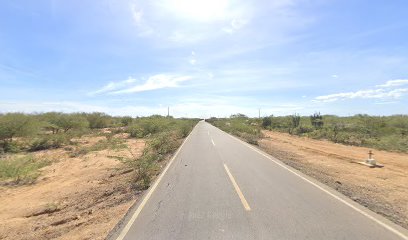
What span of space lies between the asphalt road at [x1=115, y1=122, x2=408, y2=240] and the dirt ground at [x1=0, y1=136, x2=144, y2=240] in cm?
89

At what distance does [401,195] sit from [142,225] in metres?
8.07

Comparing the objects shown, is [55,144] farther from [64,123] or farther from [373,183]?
[373,183]

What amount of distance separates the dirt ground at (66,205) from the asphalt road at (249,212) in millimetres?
893

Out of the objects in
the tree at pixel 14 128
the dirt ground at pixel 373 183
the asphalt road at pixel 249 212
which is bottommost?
the dirt ground at pixel 373 183

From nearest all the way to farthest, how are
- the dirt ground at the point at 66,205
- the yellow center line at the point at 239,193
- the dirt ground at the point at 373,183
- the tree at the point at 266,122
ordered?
1. the dirt ground at the point at 66,205
2. the yellow center line at the point at 239,193
3. the dirt ground at the point at 373,183
4. the tree at the point at 266,122

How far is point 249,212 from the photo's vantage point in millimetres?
7445

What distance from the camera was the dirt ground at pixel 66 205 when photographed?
7.77 meters

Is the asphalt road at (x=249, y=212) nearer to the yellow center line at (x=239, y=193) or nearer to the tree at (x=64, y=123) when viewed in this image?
the yellow center line at (x=239, y=193)

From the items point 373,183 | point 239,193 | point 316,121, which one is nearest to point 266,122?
point 316,121

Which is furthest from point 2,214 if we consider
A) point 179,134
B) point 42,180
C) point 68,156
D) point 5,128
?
point 179,134

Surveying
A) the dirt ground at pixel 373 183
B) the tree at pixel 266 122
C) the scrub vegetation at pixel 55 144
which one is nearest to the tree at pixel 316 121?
the tree at pixel 266 122

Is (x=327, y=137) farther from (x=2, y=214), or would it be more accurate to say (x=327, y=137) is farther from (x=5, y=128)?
(x=2, y=214)

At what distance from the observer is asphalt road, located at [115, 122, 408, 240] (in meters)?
6.14

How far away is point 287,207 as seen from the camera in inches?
312
